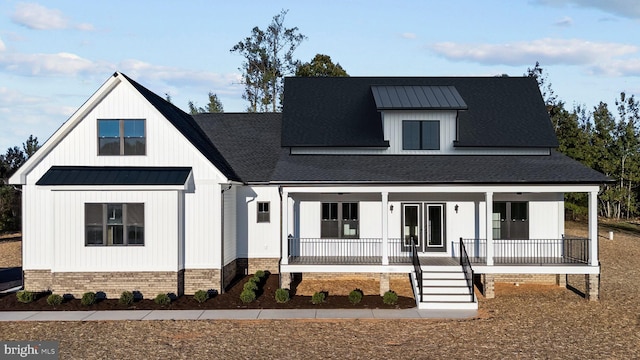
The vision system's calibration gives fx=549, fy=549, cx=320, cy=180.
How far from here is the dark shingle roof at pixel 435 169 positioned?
18.4m

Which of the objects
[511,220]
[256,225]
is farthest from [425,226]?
[256,225]

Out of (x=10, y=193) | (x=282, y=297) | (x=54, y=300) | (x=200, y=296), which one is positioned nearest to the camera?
(x=54, y=300)

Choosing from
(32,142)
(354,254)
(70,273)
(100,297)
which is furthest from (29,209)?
(32,142)

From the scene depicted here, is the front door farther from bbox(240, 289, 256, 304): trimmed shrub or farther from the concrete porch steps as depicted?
bbox(240, 289, 256, 304): trimmed shrub

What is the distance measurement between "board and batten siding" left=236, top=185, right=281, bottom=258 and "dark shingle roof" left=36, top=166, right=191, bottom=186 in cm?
375

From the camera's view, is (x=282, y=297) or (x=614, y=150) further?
(x=614, y=150)

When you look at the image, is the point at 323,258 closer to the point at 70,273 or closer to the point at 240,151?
the point at 240,151

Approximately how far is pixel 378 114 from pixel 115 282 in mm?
12295

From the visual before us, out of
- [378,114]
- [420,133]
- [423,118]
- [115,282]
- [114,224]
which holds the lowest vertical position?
[115,282]

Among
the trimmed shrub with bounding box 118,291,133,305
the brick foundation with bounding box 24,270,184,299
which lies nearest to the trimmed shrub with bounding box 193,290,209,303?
the brick foundation with bounding box 24,270,184,299

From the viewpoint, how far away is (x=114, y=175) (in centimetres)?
1830

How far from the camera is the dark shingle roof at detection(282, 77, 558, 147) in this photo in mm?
22109

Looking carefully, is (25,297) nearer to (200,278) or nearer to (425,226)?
(200,278)

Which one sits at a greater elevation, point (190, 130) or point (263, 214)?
point (190, 130)
